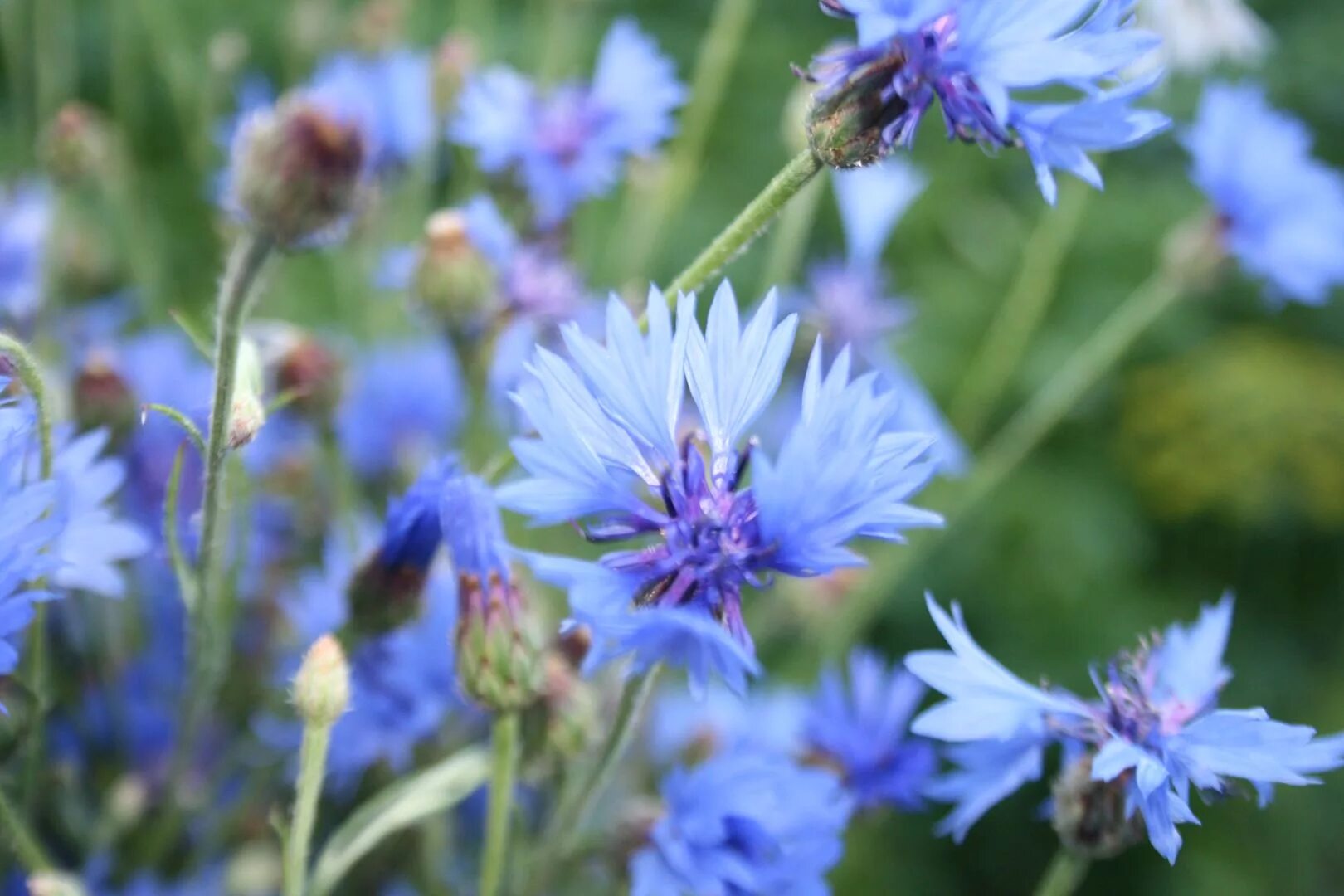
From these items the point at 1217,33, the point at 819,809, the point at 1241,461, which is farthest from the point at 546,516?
the point at 1241,461

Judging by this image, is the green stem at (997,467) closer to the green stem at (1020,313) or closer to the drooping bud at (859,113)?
the green stem at (1020,313)

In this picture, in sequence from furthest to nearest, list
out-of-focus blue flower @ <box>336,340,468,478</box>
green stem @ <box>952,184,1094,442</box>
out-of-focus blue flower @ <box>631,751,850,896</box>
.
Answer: green stem @ <box>952,184,1094,442</box> < out-of-focus blue flower @ <box>336,340,468,478</box> < out-of-focus blue flower @ <box>631,751,850,896</box>

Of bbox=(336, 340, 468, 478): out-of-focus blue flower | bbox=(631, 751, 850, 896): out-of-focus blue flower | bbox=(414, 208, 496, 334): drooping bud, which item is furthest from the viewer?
bbox=(336, 340, 468, 478): out-of-focus blue flower

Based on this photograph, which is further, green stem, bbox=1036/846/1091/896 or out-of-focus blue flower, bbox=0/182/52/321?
out-of-focus blue flower, bbox=0/182/52/321

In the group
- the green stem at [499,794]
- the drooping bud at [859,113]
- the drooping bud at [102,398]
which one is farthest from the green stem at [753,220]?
the drooping bud at [102,398]

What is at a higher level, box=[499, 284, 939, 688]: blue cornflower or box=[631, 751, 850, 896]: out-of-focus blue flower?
box=[499, 284, 939, 688]: blue cornflower

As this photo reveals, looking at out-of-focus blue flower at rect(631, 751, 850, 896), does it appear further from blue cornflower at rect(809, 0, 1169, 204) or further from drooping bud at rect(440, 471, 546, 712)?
blue cornflower at rect(809, 0, 1169, 204)

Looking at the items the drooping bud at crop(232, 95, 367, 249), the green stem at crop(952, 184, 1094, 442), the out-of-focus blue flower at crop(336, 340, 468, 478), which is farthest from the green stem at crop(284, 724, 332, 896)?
the green stem at crop(952, 184, 1094, 442)
